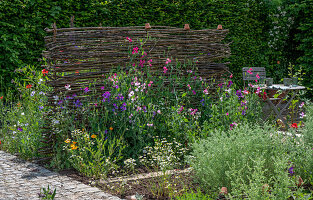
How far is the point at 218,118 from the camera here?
5969 millimetres

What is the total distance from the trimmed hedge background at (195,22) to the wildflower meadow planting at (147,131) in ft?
5.23

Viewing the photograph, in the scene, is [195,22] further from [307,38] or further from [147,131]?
[147,131]

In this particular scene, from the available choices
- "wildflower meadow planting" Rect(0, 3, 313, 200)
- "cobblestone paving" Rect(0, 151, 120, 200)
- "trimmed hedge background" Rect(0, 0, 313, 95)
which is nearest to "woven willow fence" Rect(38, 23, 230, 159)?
"wildflower meadow planting" Rect(0, 3, 313, 200)

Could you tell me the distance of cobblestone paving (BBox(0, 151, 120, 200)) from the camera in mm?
3740

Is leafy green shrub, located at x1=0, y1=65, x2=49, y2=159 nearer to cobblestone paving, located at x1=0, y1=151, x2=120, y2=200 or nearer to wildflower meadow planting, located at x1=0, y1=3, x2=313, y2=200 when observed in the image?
wildflower meadow planting, located at x1=0, y1=3, x2=313, y2=200

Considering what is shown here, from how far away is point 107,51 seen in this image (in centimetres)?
567

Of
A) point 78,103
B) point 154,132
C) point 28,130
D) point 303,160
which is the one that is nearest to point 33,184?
point 78,103

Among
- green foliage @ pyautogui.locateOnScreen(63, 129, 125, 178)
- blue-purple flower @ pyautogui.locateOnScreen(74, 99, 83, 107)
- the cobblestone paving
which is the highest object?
blue-purple flower @ pyautogui.locateOnScreen(74, 99, 83, 107)

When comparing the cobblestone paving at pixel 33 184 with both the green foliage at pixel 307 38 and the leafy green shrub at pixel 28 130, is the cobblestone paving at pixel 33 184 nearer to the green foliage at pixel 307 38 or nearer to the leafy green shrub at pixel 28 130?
the leafy green shrub at pixel 28 130

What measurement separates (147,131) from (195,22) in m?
5.68

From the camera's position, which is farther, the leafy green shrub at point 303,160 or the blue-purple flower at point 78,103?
the blue-purple flower at point 78,103

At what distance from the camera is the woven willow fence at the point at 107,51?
17.2ft

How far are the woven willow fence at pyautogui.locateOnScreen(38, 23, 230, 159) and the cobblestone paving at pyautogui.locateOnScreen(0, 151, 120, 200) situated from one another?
0.53 m

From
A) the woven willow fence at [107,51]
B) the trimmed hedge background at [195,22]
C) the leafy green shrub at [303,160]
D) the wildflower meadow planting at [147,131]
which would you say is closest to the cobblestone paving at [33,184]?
the wildflower meadow planting at [147,131]
